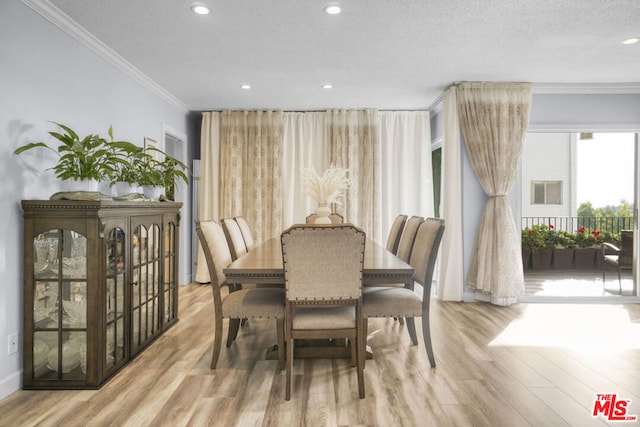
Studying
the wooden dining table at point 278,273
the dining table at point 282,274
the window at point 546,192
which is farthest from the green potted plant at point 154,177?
the window at point 546,192

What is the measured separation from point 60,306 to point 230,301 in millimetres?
1007

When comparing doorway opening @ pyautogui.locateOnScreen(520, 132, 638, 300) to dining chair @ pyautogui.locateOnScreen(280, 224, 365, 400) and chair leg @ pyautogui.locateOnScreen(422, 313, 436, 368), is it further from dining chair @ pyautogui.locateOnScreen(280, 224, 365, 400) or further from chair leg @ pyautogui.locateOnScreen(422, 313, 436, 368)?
dining chair @ pyautogui.locateOnScreen(280, 224, 365, 400)

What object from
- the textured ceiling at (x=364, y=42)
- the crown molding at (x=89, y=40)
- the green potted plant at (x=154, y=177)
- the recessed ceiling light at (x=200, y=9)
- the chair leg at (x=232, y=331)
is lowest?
the chair leg at (x=232, y=331)

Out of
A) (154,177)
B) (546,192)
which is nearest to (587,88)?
(154,177)

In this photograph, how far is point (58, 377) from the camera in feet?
8.23

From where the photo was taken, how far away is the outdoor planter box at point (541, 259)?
6.76m

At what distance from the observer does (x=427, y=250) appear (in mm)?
2863

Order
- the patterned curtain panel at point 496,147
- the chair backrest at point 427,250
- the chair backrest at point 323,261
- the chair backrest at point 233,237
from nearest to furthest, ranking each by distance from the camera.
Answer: the chair backrest at point 323,261
the chair backrest at point 427,250
the chair backrest at point 233,237
the patterned curtain panel at point 496,147

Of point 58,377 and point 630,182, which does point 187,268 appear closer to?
point 58,377

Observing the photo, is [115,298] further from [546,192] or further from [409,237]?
[546,192]

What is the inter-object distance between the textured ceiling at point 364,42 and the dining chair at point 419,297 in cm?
156

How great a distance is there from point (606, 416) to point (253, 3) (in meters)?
3.23

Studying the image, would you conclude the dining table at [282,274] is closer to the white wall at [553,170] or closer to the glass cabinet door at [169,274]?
the glass cabinet door at [169,274]

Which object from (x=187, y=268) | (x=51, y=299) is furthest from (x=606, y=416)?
(x=187, y=268)
